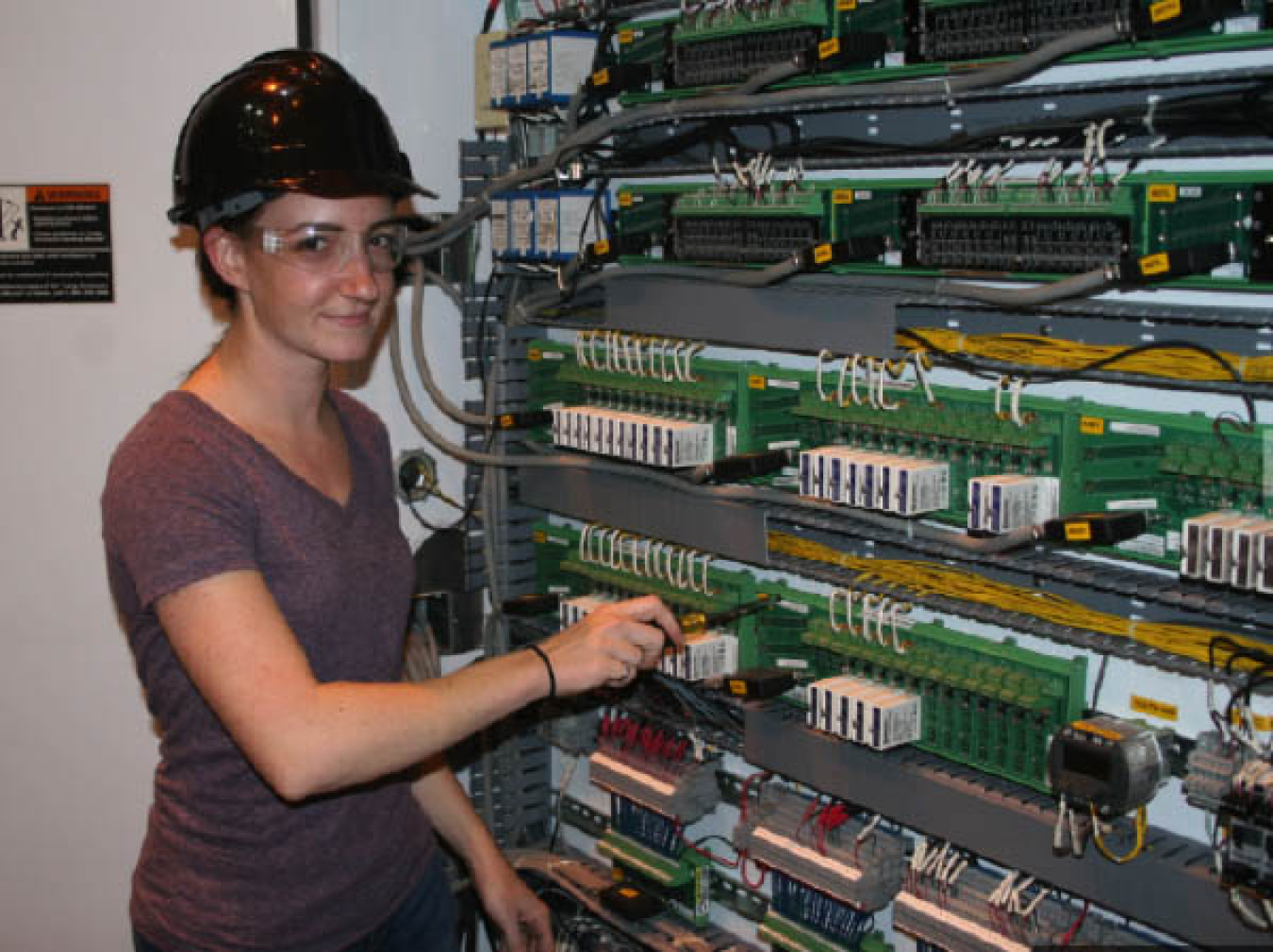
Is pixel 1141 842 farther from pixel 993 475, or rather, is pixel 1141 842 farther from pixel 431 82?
pixel 431 82

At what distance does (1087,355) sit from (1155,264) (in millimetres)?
259

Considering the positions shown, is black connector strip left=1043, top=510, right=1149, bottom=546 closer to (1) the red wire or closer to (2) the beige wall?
(1) the red wire

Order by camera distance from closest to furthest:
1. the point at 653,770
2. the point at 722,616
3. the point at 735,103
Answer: the point at 735,103 → the point at 722,616 → the point at 653,770

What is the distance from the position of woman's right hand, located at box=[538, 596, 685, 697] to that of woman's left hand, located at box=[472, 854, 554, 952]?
0.45 metres

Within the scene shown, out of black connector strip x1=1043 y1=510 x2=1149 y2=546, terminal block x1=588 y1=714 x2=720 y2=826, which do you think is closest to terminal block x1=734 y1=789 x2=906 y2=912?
terminal block x1=588 y1=714 x2=720 y2=826

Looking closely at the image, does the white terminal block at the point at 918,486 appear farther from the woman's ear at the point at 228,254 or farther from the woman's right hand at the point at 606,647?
the woman's ear at the point at 228,254

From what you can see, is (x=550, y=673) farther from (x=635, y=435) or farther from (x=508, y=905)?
(x=635, y=435)

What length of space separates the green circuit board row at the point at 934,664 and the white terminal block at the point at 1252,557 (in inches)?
16.3

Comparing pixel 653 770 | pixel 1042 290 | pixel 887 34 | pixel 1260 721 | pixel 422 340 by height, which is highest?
pixel 887 34

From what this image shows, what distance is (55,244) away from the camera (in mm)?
3199

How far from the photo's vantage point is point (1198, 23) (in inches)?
76.2

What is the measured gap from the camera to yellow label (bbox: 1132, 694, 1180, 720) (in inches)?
88.3

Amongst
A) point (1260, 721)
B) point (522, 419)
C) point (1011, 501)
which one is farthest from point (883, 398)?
point (522, 419)

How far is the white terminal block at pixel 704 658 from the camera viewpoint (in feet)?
9.34
